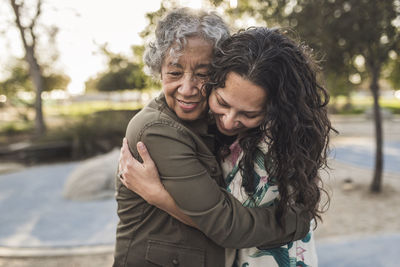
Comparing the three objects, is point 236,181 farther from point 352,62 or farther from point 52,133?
point 52,133

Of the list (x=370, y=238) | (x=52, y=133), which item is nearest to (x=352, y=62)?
(x=370, y=238)

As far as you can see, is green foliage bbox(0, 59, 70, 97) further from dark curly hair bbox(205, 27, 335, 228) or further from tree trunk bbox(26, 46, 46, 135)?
dark curly hair bbox(205, 27, 335, 228)

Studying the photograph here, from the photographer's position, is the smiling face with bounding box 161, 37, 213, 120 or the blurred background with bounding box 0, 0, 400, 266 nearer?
the smiling face with bounding box 161, 37, 213, 120

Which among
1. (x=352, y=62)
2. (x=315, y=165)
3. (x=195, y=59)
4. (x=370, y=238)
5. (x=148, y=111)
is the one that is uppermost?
(x=195, y=59)

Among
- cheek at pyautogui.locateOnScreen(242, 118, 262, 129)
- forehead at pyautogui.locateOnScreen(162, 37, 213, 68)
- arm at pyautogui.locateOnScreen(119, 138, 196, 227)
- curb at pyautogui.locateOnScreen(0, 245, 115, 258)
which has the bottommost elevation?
curb at pyautogui.locateOnScreen(0, 245, 115, 258)

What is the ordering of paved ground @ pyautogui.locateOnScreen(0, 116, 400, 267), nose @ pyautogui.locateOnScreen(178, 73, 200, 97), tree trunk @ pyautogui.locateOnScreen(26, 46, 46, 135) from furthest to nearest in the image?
tree trunk @ pyautogui.locateOnScreen(26, 46, 46, 135) < paved ground @ pyautogui.locateOnScreen(0, 116, 400, 267) < nose @ pyautogui.locateOnScreen(178, 73, 200, 97)

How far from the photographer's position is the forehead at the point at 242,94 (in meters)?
1.28

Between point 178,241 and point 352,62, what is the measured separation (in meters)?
6.12

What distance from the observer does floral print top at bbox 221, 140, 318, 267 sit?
1.40m

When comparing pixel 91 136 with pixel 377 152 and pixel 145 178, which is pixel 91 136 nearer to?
pixel 377 152

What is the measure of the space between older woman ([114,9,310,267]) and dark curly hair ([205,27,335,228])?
0.08m

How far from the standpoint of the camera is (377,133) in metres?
6.68

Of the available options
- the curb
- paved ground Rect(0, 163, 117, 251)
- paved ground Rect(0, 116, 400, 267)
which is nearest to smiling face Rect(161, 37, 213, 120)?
paved ground Rect(0, 116, 400, 267)

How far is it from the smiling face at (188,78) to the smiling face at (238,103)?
9cm
